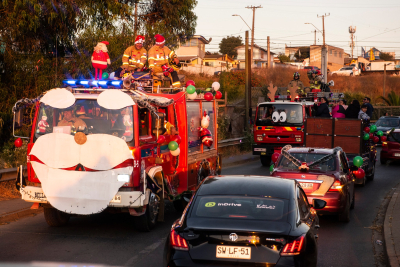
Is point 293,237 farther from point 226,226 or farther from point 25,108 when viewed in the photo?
point 25,108

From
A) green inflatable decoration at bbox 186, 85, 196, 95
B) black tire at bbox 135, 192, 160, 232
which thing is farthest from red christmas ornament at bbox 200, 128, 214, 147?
black tire at bbox 135, 192, 160, 232

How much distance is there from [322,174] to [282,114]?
9927mm

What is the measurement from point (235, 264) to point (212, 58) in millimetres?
85024

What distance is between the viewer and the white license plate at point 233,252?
4.99 metres

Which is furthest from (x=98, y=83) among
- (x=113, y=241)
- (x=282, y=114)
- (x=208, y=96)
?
(x=282, y=114)

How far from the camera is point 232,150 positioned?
24.8m

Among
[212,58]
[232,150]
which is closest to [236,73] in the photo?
[232,150]

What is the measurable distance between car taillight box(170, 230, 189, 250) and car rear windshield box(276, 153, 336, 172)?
5.42 meters

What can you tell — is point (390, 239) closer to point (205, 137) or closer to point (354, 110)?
point (205, 137)

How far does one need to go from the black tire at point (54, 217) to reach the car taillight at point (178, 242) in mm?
4623

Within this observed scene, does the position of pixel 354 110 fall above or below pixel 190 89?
below

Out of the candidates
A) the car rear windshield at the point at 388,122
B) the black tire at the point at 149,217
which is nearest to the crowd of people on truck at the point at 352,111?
the car rear windshield at the point at 388,122

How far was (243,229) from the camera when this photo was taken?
5.11 m

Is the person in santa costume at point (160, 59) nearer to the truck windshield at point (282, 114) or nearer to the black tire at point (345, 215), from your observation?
the black tire at point (345, 215)
